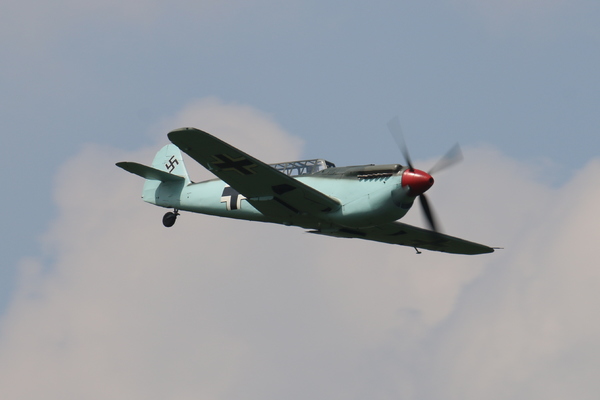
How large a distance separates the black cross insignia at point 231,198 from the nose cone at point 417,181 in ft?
13.4

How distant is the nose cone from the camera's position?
21.8 meters

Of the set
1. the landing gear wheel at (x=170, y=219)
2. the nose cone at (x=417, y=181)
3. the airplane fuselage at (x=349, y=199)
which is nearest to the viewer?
the nose cone at (x=417, y=181)

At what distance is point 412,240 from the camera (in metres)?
26.3

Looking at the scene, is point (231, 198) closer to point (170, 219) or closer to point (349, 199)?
point (170, 219)

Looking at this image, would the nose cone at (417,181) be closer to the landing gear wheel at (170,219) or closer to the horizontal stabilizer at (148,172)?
the horizontal stabilizer at (148,172)

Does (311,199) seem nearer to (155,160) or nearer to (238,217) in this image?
(238,217)

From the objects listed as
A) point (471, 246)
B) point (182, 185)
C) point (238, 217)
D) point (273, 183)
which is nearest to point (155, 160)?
point (182, 185)

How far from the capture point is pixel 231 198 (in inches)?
954

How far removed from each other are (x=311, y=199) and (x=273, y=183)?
89 cm

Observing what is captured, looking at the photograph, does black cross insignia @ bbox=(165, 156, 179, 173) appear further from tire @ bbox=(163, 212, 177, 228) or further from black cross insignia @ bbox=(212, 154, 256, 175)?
black cross insignia @ bbox=(212, 154, 256, 175)

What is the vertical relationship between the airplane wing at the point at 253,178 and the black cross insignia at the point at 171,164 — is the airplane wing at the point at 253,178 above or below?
below

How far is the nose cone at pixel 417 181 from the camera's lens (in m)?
21.8

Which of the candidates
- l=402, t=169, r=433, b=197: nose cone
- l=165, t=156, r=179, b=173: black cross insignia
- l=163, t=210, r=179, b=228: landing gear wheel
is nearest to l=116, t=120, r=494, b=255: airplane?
l=402, t=169, r=433, b=197: nose cone

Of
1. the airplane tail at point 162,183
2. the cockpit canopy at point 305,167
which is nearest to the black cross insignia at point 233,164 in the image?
the cockpit canopy at point 305,167
